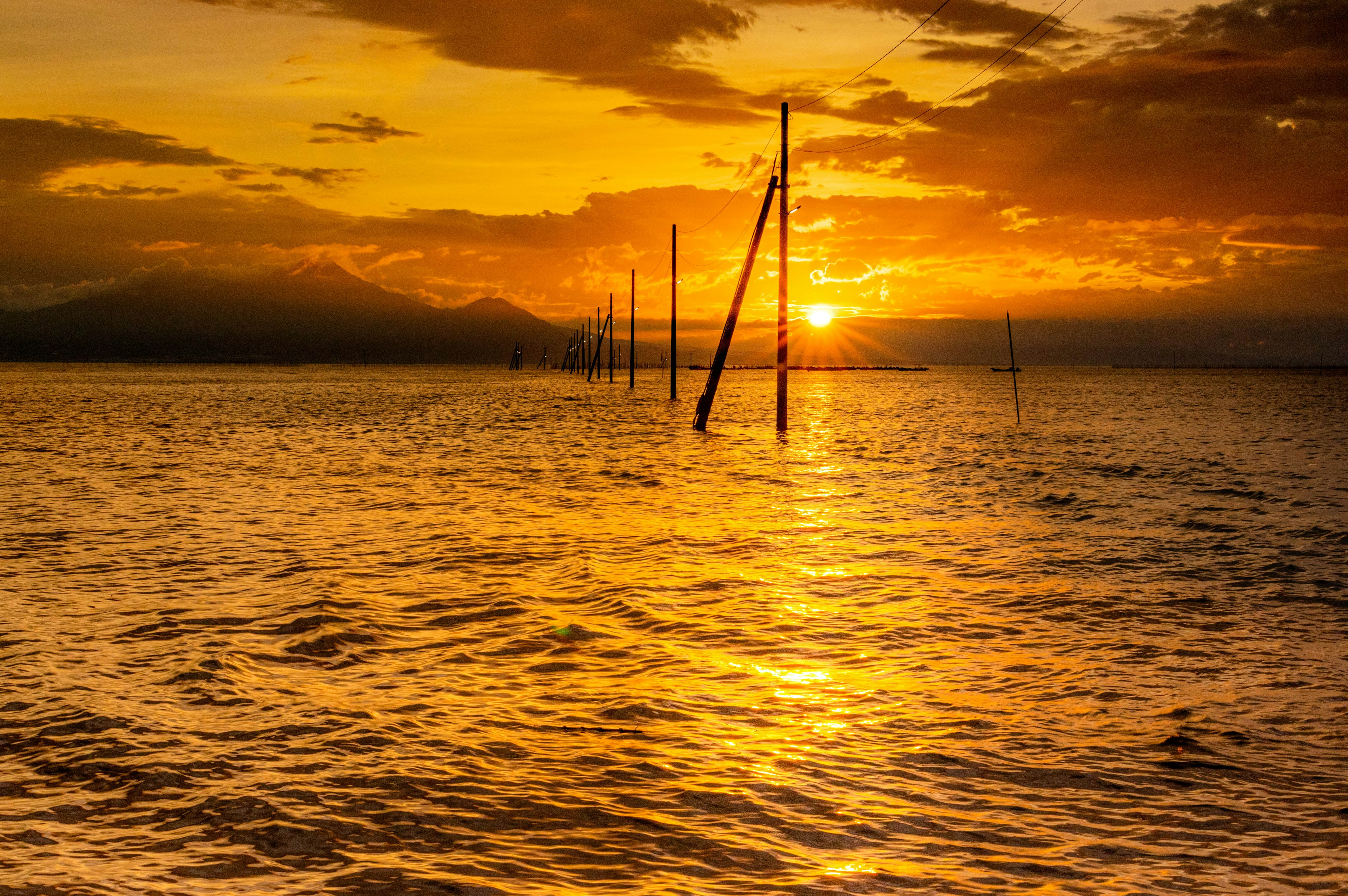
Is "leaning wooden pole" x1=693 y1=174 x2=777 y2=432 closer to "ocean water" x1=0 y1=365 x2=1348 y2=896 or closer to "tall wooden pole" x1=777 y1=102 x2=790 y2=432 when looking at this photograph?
"tall wooden pole" x1=777 y1=102 x2=790 y2=432

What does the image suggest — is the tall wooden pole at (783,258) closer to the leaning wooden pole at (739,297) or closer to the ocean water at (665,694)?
the leaning wooden pole at (739,297)

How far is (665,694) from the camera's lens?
744cm

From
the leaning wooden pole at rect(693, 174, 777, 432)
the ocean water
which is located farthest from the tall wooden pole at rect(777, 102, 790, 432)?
the ocean water

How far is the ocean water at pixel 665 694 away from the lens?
486cm

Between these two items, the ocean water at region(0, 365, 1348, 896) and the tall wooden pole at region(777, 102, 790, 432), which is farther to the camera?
the tall wooden pole at region(777, 102, 790, 432)

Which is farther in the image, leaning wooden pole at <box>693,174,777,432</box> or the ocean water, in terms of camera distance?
leaning wooden pole at <box>693,174,777,432</box>

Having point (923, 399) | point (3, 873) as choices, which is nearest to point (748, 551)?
point (3, 873)

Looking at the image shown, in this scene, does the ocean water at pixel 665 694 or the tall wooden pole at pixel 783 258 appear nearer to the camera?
the ocean water at pixel 665 694

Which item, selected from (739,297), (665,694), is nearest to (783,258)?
(739,297)

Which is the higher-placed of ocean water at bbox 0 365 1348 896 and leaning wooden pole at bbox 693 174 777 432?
leaning wooden pole at bbox 693 174 777 432

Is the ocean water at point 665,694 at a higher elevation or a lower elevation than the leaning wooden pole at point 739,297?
lower

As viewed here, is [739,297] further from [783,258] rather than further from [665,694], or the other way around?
[665,694]

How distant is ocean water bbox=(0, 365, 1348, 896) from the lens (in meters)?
4.86

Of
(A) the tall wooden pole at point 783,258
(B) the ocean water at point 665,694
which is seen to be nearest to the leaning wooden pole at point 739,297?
(A) the tall wooden pole at point 783,258
